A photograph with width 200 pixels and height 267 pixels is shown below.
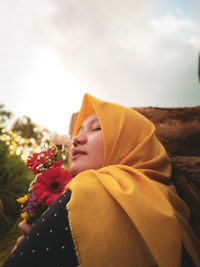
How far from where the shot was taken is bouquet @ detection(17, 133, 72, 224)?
95cm

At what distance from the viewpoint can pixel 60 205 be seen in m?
0.68

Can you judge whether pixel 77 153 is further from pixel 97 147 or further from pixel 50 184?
pixel 50 184

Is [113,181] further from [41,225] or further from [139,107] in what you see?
[139,107]

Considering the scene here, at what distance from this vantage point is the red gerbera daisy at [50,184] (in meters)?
0.94

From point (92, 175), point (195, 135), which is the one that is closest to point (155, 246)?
point (92, 175)

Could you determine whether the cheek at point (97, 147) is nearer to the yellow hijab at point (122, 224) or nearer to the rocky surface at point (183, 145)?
the yellow hijab at point (122, 224)

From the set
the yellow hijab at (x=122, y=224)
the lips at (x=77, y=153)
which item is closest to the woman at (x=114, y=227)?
the yellow hijab at (x=122, y=224)

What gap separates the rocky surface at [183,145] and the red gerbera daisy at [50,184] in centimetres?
81

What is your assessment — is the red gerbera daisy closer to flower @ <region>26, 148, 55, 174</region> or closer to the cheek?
flower @ <region>26, 148, 55, 174</region>

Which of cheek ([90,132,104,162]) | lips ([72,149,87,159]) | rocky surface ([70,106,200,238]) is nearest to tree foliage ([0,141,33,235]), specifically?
rocky surface ([70,106,200,238])

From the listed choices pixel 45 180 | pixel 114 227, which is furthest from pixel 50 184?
pixel 114 227

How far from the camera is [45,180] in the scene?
3.28 ft

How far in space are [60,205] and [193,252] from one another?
2.16ft

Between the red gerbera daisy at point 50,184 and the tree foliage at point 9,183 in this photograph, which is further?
the tree foliage at point 9,183
